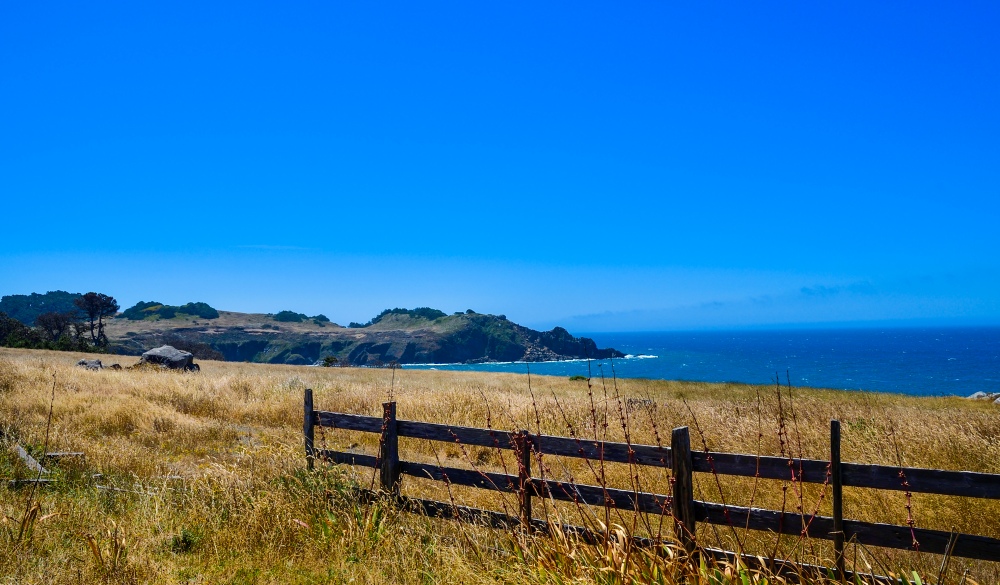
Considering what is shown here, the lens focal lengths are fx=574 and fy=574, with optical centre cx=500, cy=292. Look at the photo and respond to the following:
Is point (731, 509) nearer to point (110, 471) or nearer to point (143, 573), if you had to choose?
point (143, 573)

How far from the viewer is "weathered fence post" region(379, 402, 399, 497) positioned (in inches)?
298

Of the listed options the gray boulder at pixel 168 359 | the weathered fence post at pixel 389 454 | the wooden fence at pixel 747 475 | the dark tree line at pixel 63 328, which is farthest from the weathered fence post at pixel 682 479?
the dark tree line at pixel 63 328

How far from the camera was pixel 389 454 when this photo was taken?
761 cm

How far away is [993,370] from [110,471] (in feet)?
452

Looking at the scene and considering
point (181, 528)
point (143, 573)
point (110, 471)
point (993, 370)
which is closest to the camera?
point (143, 573)

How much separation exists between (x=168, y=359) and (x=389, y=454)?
1306 inches

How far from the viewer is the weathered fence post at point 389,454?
7.57 m

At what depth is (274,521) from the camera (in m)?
6.55

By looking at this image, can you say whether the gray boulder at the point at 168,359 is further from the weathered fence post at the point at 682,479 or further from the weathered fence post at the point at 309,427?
the weathered fence post at the point at 682,479

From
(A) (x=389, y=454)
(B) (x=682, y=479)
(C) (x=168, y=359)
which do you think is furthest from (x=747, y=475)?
(C) (x=168, y=359)

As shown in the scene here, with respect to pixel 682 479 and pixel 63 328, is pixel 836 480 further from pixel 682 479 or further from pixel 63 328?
pixel 63 328

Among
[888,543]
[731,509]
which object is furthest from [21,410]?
[888,543]

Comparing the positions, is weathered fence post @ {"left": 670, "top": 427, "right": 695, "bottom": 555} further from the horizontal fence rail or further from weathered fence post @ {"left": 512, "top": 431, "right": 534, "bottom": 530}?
weathered fence post @ {"left": 512, "top": 431, "right": 534, "bottom": 530}

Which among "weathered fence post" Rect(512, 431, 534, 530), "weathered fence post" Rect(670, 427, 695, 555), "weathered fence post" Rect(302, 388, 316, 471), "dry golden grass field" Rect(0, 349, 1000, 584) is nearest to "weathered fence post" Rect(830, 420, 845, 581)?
"dry golden grass field" Rect(0, 349, 1000, 584)
